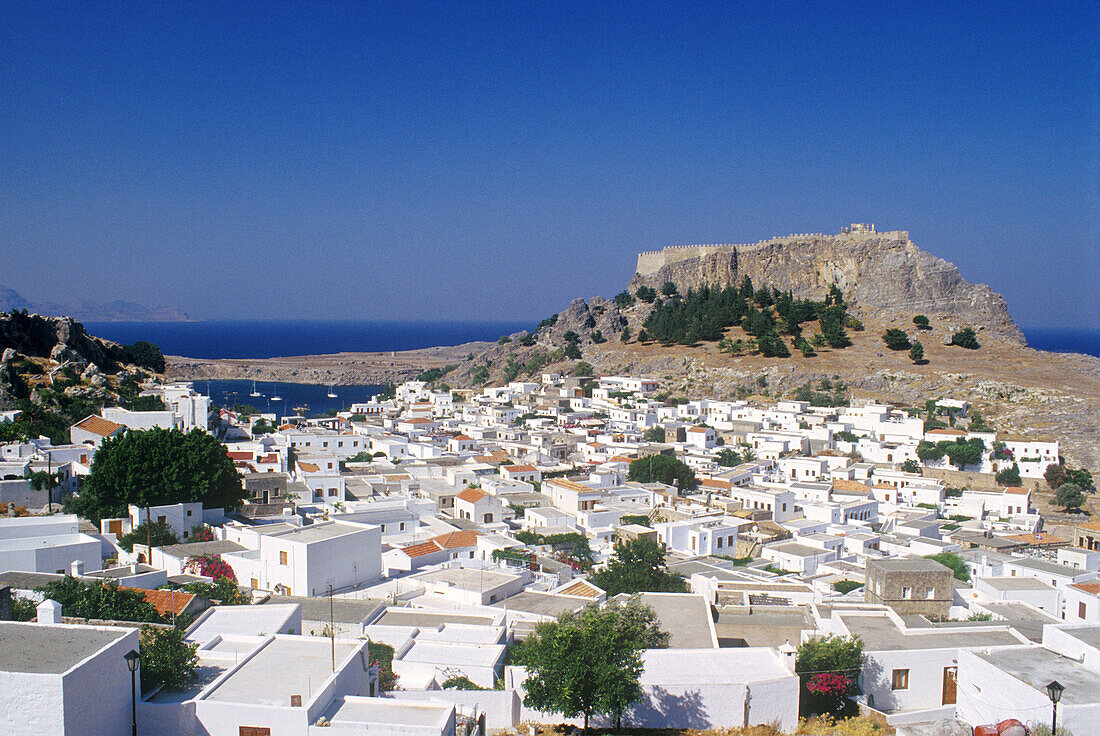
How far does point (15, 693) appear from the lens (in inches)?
229

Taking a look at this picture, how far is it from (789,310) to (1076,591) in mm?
38296

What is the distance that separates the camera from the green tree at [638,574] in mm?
13062

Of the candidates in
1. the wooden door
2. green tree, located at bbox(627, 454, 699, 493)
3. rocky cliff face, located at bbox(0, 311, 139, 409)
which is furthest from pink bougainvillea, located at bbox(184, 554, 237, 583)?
rocky cliff face, located at bbox(0, 311, 139, 409)

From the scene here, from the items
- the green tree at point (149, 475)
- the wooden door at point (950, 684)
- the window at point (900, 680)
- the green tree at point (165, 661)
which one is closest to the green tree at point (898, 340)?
the wooden door at point (950, 684)

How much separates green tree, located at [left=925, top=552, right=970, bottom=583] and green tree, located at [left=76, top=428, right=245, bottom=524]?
554 inches

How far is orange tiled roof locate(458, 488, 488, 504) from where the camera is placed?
1946 cm

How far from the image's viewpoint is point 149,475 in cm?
1503

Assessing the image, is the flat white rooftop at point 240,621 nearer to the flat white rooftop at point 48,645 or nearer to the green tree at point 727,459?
the flat white rooftop at point 48,645

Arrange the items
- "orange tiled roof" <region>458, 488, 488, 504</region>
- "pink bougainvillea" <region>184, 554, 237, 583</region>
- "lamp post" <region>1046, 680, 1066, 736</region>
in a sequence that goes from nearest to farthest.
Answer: "lamp post" <region>1046, 680, 1066, 736</region>
"pink bougainvillea" <region>184, 554, 237, 583</region>
"orange tiled roof" <region>458, 488, 488, 504</region>

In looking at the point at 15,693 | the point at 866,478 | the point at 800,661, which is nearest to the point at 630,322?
the point at 866,478

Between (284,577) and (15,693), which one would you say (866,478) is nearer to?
(284,577)

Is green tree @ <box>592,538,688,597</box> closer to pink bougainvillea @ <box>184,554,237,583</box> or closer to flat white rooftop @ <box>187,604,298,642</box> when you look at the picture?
flat white rooftop @ <box>187,604,298,642</box>

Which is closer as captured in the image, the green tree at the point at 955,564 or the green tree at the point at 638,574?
the green tree at the point at 638,574

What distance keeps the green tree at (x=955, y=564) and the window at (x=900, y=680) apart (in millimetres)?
6843
